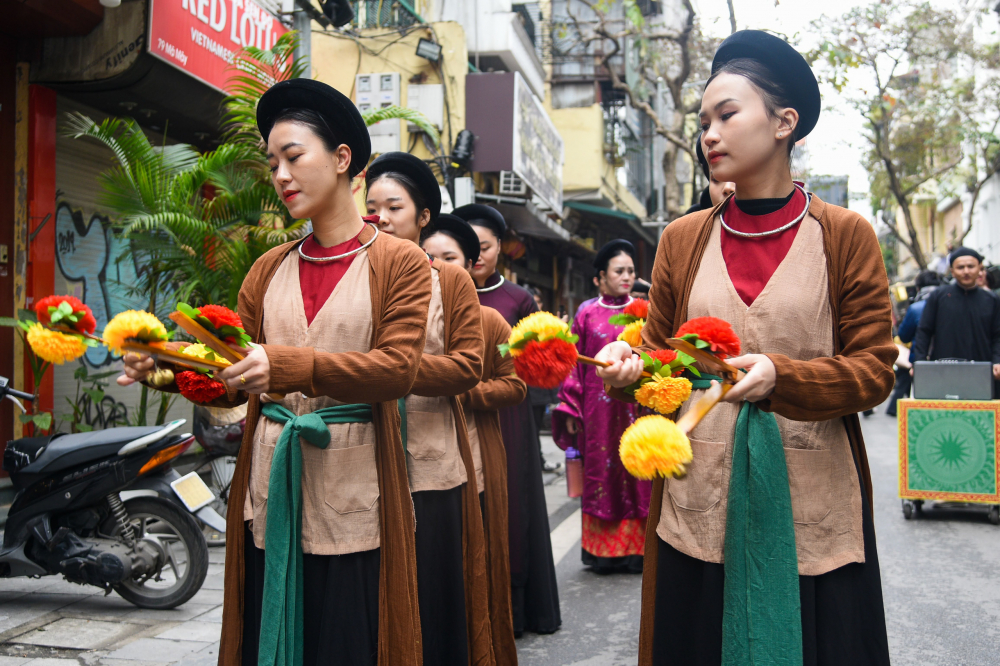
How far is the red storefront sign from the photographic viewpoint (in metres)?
6.63

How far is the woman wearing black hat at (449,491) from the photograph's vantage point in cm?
275

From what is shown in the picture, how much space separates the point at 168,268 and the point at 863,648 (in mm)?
5054

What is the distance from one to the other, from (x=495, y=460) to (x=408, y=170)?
117 cm

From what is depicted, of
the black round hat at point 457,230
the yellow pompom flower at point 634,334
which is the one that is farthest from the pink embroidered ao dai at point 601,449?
the yellow pompom flower at point 634,334

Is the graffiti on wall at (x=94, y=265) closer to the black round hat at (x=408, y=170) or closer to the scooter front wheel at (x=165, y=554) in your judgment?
the scooter front wheel at (x=165, y=554)

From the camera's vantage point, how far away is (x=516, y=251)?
16812 mm

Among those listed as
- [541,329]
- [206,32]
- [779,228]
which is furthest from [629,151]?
[541,329]

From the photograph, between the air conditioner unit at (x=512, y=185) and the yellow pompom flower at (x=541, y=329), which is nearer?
the yellow pompom flower at (x=541, y=329)

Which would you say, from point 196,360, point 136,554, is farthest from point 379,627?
point 136,554

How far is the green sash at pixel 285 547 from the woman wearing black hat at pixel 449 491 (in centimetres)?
49

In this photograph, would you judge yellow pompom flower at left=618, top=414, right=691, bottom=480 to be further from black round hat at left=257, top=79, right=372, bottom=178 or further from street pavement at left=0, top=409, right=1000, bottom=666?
street pavement at left=0, top=409, right=1000, bottom=666

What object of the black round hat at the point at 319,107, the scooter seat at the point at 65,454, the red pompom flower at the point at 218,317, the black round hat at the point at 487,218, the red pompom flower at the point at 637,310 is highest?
the black round hat at the point at 487,218

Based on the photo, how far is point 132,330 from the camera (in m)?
1.77

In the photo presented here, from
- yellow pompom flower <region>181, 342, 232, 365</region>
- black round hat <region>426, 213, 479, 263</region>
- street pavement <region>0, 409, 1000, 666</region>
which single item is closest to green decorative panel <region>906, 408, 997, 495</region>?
street pavement <region>0, 409, 1000, 666</region>
